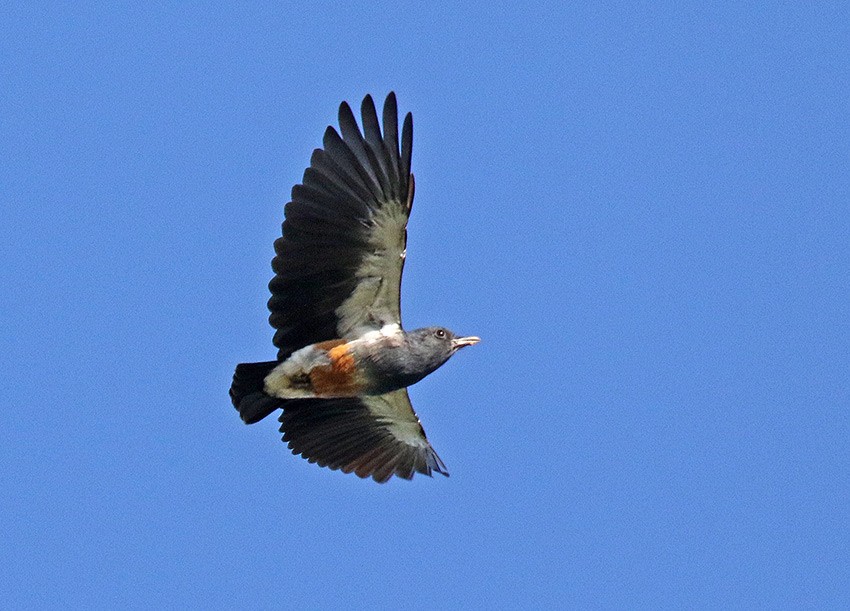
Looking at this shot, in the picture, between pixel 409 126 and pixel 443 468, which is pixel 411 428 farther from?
pixel 409 126

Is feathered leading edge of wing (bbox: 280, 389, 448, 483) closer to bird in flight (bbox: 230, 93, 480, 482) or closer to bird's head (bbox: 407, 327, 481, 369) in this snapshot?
bird in flight (bbox: 230, 93, 480, 482)

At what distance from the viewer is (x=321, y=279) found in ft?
53.0

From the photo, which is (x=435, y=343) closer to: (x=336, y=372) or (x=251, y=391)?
(x=336, y=372)

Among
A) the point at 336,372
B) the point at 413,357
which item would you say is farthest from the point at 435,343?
the point at 336,372

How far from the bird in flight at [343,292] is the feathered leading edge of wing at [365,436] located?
0.03 m

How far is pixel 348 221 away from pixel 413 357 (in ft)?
5.11

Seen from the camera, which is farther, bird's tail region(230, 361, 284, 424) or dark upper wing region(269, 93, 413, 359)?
bird's tail region(230, 361, 284, 424)

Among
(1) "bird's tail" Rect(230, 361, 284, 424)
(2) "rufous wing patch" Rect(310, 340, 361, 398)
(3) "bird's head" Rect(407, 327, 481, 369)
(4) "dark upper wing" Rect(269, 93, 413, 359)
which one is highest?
(4) "dark upper wing" Rect(269, 93, 413, 359)

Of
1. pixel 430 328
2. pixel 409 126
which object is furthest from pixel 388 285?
pixel 409 126

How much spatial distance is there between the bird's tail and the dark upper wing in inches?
19.5

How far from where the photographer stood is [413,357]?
53.4ft

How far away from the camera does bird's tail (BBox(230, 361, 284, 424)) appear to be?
16359 millimetres

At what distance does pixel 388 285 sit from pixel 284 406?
183cm

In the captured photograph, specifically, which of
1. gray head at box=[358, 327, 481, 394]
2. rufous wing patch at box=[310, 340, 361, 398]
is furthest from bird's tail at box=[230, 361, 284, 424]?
gray head at box=[358, 327, 481, 394]
